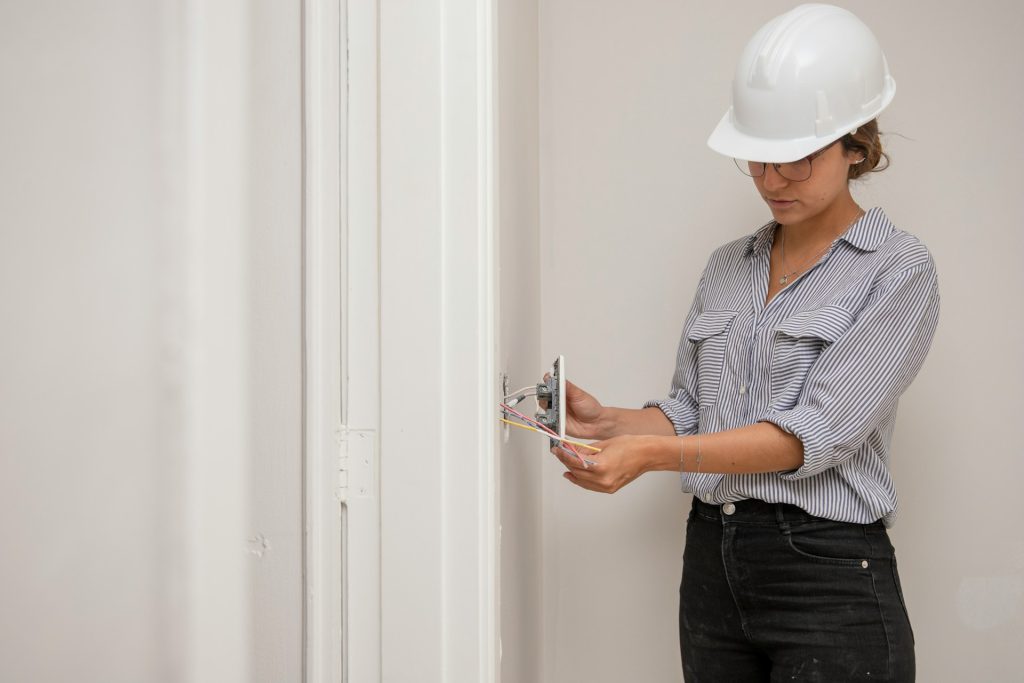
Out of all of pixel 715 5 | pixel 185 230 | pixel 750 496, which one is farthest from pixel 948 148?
pixel 185 230

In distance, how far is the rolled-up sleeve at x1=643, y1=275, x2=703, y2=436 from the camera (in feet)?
4.95

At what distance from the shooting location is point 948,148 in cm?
190

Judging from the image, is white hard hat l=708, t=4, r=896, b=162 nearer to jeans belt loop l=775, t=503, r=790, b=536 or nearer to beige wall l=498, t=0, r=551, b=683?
beige wall l=498, t=0, r=551, b=683

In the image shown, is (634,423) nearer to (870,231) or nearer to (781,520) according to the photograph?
(781,520)

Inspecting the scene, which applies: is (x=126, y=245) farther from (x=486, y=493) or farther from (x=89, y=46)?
(x=486, y=493)

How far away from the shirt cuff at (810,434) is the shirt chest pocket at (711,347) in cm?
21

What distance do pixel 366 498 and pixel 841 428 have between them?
669 mm

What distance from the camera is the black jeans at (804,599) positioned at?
48.0 inches

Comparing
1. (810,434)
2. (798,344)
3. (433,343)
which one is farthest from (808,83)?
(433,343)

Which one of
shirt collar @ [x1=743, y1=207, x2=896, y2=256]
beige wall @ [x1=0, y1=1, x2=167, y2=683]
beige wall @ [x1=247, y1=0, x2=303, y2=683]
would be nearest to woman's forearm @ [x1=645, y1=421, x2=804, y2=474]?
shirt collar @ [x1=743, y1=207, x2=896, y2=256]

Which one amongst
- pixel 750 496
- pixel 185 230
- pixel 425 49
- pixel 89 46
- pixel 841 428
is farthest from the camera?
pixel 750 496

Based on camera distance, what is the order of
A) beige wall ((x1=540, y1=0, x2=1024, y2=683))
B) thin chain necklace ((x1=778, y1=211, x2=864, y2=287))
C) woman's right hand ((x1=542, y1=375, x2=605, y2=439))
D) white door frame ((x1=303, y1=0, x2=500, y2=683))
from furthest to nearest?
beige wall ((x1=540, y1=0, x2=1024, y2=683))
woman's right hand ((x1=542, y1=375, x2=605, y2=439))
thin chain necklace ((x1=778, y1=211, x2=864, y2=287))
white door frame ((x1=303, y1=0, x2=500, y2=683))

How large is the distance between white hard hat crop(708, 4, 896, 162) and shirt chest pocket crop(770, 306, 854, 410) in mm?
234

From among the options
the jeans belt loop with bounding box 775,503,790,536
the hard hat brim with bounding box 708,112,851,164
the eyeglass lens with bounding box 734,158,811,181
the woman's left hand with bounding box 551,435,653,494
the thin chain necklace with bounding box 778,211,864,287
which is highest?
the hard hat brim with bounding box 708,112,851,164
